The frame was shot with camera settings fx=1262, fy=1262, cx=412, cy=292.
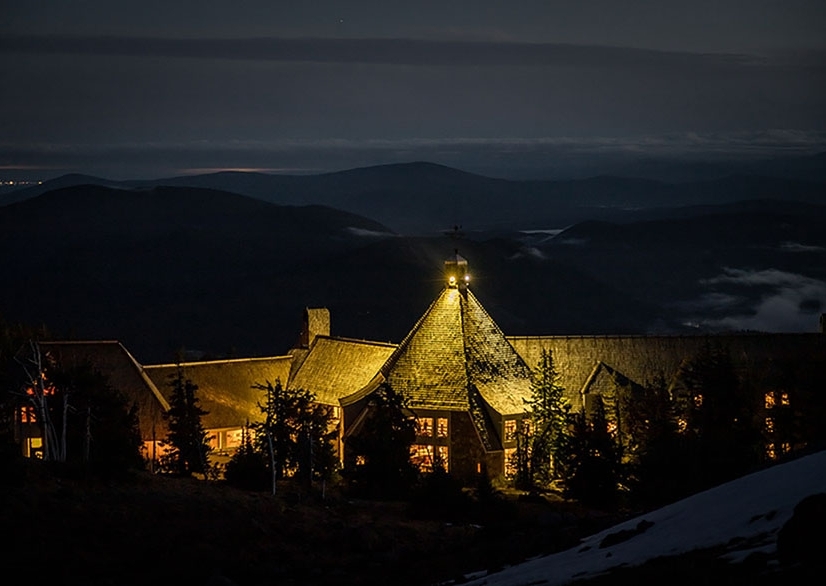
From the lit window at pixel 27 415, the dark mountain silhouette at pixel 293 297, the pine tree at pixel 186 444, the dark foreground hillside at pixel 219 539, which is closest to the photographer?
the dark foreground hillside at pixel 219 539

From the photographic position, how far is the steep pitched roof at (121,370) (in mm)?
63438

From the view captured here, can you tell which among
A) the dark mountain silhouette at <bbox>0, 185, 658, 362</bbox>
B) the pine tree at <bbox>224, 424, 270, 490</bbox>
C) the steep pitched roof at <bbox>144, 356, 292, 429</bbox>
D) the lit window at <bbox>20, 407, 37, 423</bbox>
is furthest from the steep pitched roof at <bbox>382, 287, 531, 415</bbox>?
the dark mountain silhouette at <bbox>0, 185, 658, 362</bbox>

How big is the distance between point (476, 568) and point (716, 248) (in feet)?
556

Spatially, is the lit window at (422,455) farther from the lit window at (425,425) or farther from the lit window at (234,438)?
the lit window at (234,438)

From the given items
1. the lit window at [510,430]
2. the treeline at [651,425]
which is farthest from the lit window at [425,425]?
the treeline at [651,425]

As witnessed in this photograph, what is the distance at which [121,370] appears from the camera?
65188mm

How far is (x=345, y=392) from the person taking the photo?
64.0 metres

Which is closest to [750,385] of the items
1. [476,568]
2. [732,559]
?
[476,568]

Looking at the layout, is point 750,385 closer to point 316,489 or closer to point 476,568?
point 316,489

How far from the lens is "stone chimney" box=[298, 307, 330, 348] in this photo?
236 ft

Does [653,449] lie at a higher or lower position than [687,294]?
lower

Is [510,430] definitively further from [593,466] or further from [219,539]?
[219,539]

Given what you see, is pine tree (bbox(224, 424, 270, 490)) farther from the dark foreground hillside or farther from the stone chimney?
the stone chimney

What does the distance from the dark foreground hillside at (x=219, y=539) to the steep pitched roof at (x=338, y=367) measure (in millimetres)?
22996
